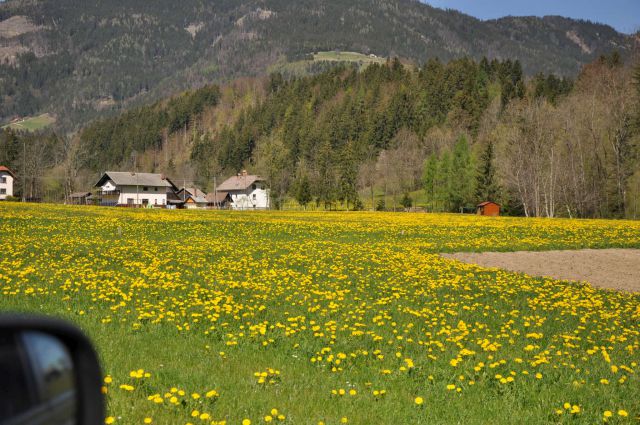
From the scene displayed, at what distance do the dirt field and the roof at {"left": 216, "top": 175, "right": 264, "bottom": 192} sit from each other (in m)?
117

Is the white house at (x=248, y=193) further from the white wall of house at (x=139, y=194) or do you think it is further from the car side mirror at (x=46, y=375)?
the car side mirror at (x=46, y=375)

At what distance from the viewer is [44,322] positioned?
2.06 metres

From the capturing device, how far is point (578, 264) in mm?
22422

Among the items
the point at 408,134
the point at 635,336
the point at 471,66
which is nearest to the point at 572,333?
the point at 635,336

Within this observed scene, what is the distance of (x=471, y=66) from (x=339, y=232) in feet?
494

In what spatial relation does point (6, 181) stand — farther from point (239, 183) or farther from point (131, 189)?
point (239, 183)

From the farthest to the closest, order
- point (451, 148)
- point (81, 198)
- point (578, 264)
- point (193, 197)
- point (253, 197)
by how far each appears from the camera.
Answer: point (193, 197), point (253, 197), point (81, 198), point (451, 148), point (578, 264)

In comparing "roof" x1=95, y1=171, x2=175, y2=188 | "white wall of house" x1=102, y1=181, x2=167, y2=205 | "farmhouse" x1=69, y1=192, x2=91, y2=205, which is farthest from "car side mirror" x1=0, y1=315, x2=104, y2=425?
"farmhouse" x1=69, y1=192, x2=91, y2=205

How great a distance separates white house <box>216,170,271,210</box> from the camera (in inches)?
5551

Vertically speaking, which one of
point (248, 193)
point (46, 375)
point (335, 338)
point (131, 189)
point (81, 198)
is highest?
point (131, 189)

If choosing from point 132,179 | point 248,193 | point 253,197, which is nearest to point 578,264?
point 132,179

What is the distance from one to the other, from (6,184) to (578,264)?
13755 centimetres

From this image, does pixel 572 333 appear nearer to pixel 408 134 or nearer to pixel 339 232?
pixel 339 232

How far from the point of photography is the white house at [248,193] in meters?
141
